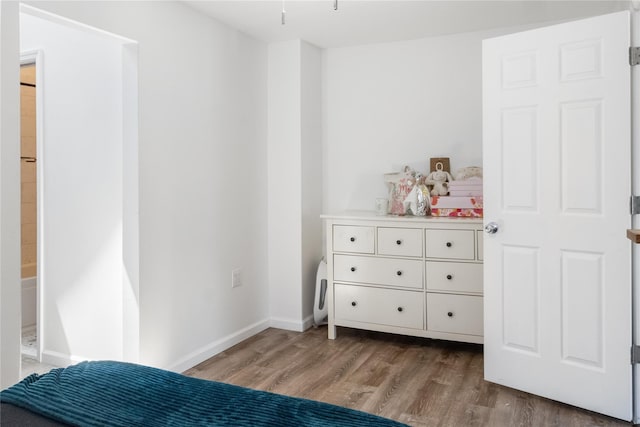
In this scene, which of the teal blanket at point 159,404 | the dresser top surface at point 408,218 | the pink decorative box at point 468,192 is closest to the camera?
the teal blanket at point 159,404

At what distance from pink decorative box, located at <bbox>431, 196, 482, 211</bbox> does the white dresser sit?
0.42 ft

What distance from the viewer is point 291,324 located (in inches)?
154

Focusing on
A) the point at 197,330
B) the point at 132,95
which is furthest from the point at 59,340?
the point at 132,95

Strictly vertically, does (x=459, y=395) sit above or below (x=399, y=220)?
below

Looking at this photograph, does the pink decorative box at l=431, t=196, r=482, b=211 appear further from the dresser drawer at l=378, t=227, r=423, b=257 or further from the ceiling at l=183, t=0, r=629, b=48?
the ceiling at l=183, t=0, r=629, b=48

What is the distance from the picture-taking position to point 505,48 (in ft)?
8.70

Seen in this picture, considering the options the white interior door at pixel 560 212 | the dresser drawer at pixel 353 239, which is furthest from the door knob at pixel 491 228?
the dresser drawer at pixel 353 239

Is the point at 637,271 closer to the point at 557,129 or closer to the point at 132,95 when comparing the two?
the point at 557,129

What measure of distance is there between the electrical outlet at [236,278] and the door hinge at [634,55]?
8.91ft

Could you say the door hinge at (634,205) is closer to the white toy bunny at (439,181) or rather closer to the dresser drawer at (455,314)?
the dresser drawer at (455,314)

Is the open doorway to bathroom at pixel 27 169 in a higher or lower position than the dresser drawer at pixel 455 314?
higher

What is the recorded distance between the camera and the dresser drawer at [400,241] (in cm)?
337

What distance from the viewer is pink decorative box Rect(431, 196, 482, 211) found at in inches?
130

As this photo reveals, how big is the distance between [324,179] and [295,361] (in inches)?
64.1
